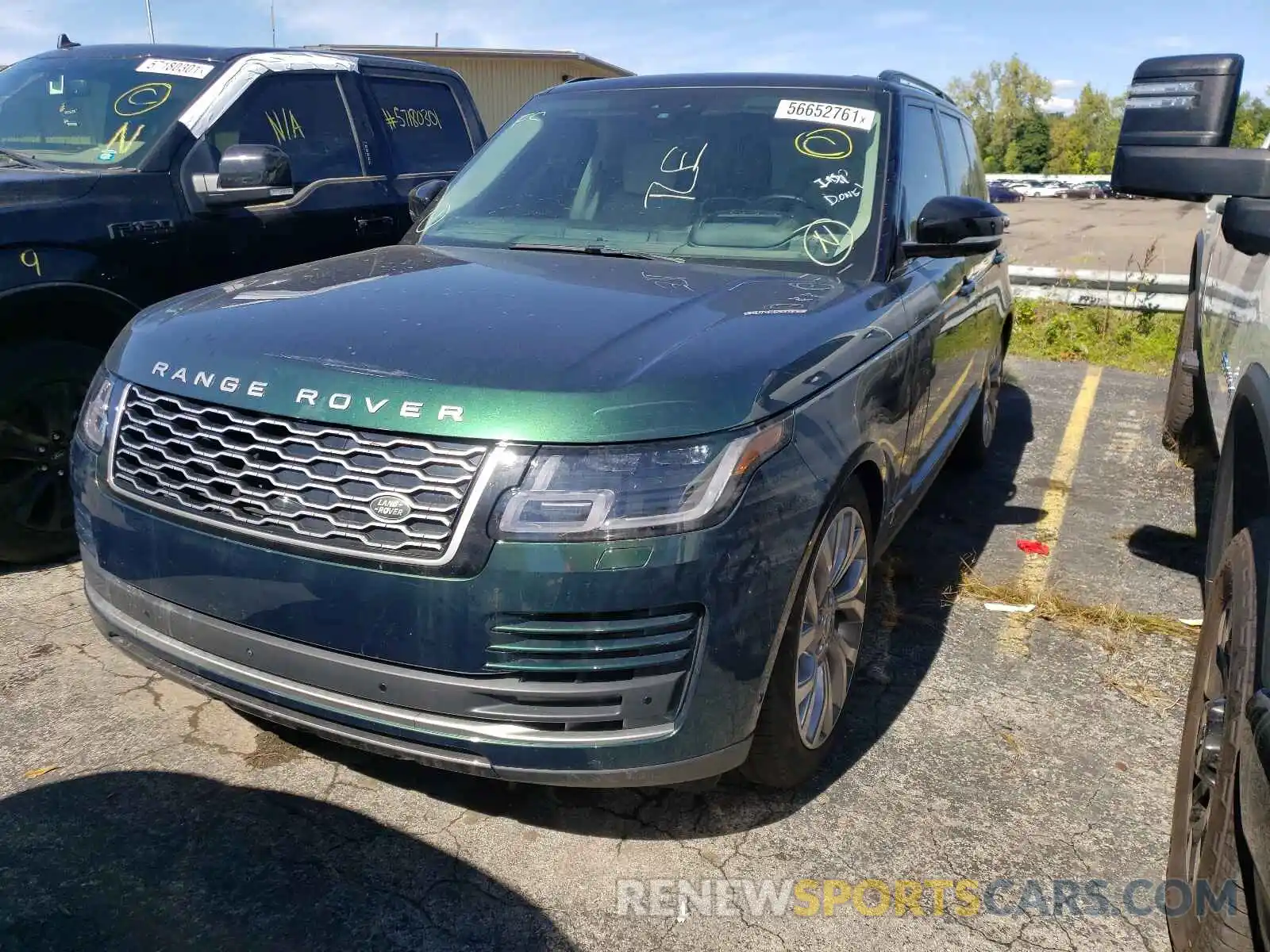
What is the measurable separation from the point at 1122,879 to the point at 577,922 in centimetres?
136

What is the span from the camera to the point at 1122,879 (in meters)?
2.52

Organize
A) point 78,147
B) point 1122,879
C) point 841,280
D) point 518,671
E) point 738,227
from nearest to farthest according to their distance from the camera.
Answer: point 518,671 → point 1122,879 → point 841,280 → point 738,227 → point 78,147

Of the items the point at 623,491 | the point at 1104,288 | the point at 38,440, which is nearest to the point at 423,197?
the point at 38,440

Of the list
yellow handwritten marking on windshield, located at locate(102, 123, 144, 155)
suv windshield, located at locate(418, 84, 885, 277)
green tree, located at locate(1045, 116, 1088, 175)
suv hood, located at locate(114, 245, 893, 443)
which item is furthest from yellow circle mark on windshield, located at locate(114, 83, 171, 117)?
green tree, located at locate(1045, 116, 1088, 175)

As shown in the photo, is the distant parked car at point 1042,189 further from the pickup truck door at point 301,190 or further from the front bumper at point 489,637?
the front bumper at point 489,637

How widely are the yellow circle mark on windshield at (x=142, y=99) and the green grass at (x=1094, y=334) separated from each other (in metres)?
7.01

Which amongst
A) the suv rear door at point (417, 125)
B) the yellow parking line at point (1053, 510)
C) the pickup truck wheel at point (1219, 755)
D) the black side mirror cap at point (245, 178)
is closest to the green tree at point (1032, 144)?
the yellow parking line at point (1053, 510)

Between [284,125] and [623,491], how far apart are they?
12.7ft

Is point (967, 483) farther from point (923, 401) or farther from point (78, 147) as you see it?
point (78, 147)

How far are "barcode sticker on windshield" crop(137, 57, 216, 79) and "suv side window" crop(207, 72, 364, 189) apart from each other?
211 mm

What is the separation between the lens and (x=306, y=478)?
7.16 feet

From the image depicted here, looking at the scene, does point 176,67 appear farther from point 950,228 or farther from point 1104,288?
point 1104,288

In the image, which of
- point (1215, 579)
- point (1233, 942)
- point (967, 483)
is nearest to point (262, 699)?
point (1233, 942)

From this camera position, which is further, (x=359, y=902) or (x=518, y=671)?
(x=359, y=902)
